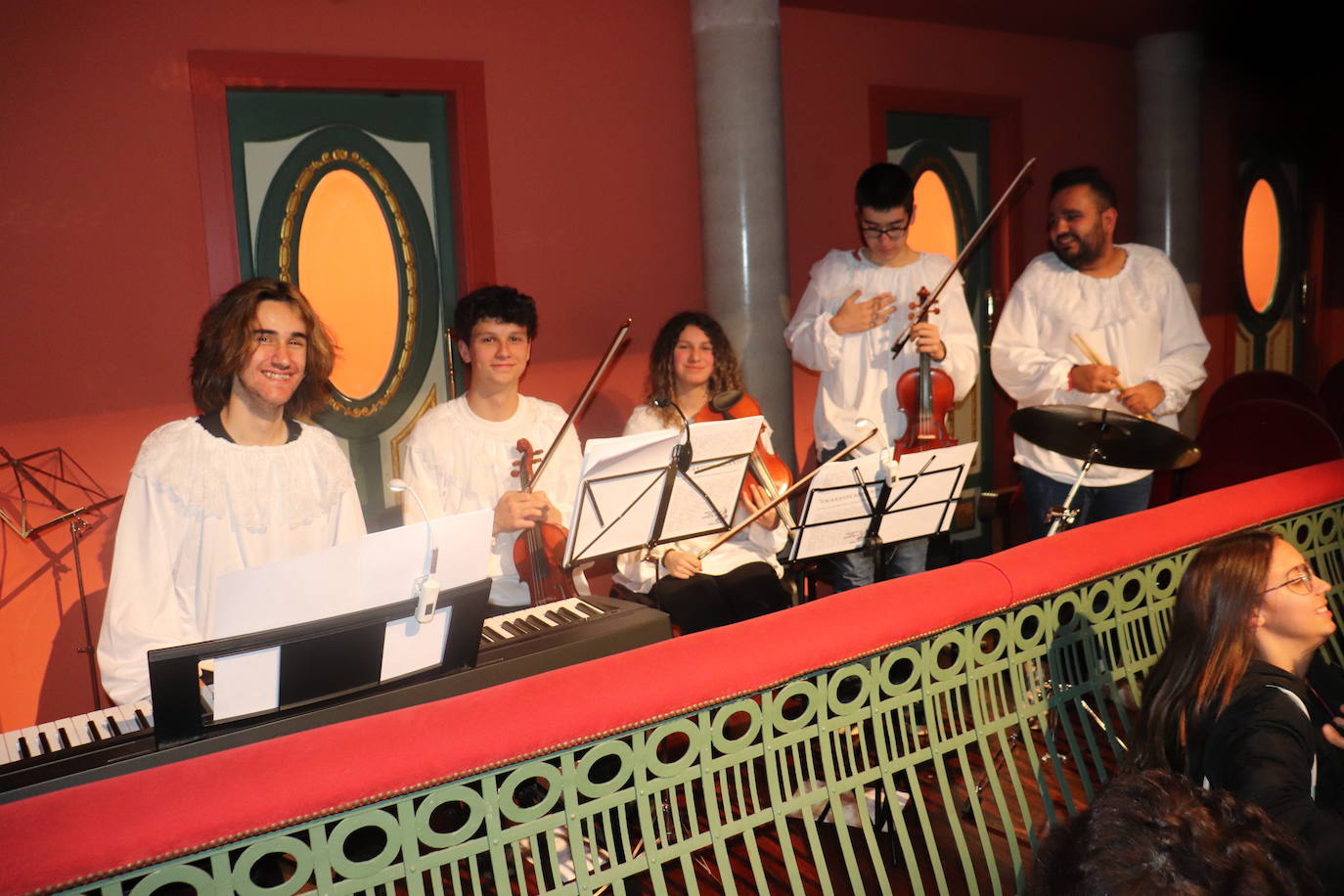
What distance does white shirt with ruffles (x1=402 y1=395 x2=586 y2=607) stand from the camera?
137 inches

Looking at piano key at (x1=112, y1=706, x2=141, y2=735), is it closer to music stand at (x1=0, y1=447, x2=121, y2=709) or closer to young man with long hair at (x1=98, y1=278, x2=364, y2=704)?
young man with long hair at (x1=98, y1=278, x2=364, y2=704)

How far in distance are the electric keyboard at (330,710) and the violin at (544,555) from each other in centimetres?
60

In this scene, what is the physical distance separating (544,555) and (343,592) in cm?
132

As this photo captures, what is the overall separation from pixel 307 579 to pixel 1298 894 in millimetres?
1550

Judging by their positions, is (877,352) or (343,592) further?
(877,352)

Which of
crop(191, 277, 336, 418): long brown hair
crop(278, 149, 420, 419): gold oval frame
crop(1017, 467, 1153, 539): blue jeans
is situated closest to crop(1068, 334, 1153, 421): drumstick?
crop(1017, 467, 1153, 539): blue jeans

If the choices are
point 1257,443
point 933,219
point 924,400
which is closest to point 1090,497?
point 924,400

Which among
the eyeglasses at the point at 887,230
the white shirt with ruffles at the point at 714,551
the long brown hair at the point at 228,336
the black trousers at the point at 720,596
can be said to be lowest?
the black trousers at the point at 720,596

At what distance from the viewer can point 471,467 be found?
3.51m

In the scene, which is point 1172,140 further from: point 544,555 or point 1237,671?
point 1237,671

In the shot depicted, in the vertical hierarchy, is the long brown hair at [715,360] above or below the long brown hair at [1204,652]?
above

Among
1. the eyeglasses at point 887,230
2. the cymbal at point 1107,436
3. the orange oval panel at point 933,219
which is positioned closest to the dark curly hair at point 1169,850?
the cymbal at point 1107,436

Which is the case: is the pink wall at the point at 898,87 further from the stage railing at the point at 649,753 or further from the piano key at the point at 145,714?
the piano key at the point at 145,714

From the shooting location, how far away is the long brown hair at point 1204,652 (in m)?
2.00
